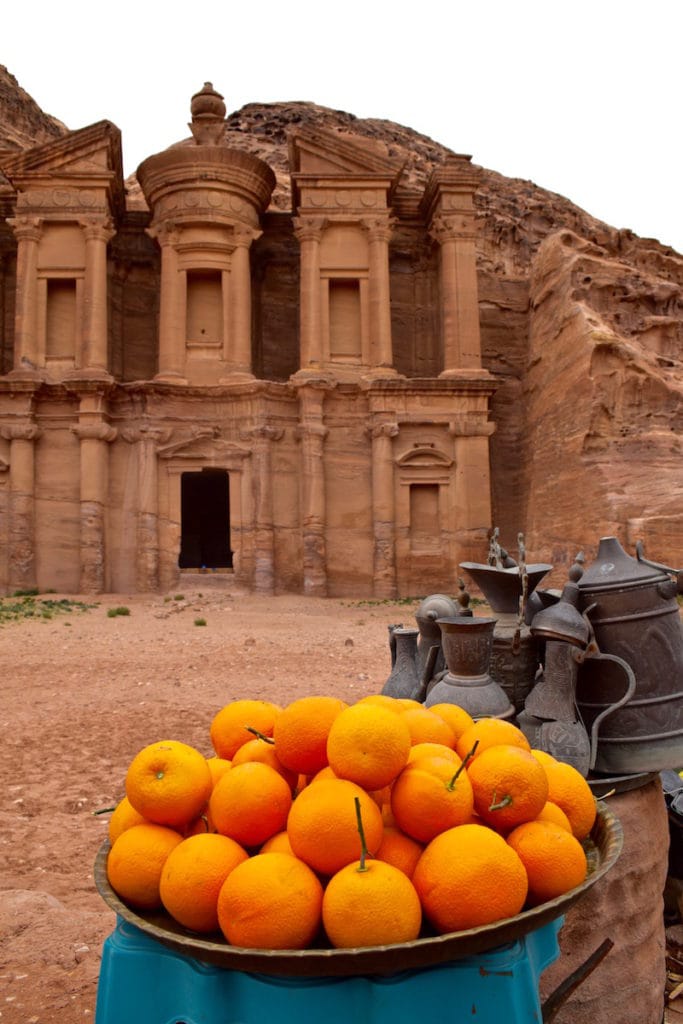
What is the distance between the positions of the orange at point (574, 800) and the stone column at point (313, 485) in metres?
18.6

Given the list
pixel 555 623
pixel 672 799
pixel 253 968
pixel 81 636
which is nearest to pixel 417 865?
pixel 253 968

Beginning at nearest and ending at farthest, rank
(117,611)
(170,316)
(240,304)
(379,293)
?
1. (117,611)
2. (170,316)
3. (379,293)
4. (240,304)

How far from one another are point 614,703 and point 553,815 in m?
1.40

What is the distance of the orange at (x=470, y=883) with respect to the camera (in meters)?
1.82

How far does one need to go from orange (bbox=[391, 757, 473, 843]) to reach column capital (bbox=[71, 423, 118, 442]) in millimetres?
20481

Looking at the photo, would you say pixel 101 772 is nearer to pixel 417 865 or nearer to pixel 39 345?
pixel 417 865

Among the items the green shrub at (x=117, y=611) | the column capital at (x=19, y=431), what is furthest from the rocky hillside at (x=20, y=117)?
the green shrub at (x=117, y=611)

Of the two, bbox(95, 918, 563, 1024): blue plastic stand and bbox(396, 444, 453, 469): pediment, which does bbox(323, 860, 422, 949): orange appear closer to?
bbox(95, 918, 563, 1024): blue plastic stand

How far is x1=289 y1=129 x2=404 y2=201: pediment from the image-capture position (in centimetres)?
2281

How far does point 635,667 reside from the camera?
11.6 ft

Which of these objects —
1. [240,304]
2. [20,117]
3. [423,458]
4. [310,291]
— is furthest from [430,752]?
[20,117]

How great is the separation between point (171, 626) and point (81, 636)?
1.98 meters

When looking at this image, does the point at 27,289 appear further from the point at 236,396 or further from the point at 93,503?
the point at 236,396

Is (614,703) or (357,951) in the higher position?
(614,703)
